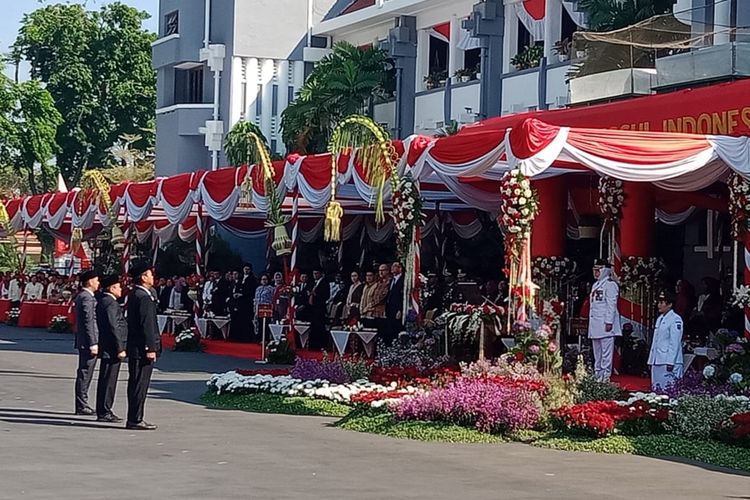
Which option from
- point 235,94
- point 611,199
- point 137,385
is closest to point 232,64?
point 235,94

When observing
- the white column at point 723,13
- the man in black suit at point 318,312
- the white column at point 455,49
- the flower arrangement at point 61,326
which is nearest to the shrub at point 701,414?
the white column at point 723,13

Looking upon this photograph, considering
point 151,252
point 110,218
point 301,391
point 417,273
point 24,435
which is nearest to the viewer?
point 24,435

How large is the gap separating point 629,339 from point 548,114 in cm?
479

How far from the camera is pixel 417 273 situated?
67.0 feet

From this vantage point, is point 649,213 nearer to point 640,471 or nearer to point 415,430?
point 415,430

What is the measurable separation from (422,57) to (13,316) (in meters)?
14.1

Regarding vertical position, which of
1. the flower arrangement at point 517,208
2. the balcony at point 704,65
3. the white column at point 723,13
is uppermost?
the white column at point 723,13

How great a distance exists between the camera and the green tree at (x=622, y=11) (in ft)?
93.2

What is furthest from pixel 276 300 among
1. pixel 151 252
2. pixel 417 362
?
pixel 151 252

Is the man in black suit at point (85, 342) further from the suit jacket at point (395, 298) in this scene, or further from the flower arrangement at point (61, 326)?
the flower arrangement at point (61, 326)

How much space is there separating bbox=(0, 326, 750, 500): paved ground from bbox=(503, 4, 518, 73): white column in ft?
72.3

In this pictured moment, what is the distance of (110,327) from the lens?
15516 millimetres

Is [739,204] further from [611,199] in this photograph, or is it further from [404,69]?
[404,69]

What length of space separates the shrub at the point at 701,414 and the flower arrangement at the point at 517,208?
336 centimetres
